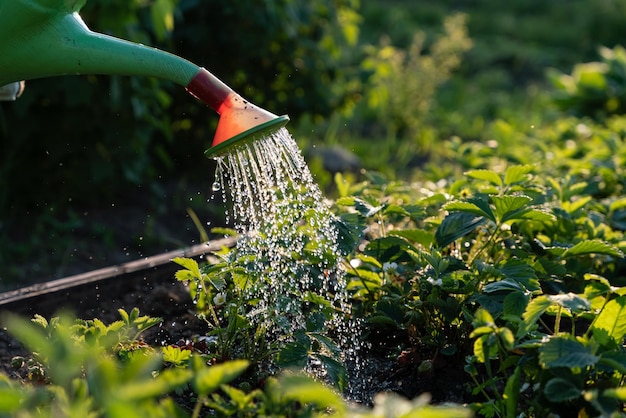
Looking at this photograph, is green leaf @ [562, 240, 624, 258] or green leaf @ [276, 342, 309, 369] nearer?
green leaf @ [276, 342, 309, 369]

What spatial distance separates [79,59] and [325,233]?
2.14 feet

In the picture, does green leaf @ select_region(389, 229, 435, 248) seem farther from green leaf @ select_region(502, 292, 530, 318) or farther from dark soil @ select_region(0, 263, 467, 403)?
green leaf @ select_region(502, 292, 530, 318)

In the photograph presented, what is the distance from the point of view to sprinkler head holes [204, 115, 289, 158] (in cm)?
174

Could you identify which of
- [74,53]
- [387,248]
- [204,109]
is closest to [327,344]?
[387,248]

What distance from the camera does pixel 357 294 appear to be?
2.27 metres

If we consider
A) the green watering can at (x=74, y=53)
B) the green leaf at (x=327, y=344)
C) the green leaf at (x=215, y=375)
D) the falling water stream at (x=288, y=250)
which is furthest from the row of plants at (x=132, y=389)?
the green watering can at (x=74, y=53)

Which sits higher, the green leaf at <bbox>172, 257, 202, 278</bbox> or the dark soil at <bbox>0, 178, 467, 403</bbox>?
the green leaf at <bbox>172, 257, 202, 278</bbox>

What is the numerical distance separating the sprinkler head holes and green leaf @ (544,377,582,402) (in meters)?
Answer: 0.69

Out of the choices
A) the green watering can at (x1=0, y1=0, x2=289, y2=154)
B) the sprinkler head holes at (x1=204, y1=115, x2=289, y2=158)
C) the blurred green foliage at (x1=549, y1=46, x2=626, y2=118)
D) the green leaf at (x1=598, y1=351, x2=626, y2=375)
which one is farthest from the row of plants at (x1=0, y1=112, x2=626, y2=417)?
the blurred green foliage at (x1=549, y1=46, x2=626, y2=118)

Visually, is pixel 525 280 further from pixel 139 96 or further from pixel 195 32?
pixel 195 32

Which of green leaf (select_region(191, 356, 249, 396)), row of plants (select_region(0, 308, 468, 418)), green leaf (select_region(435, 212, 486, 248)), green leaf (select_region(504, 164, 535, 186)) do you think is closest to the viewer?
row of plants (select_region(0, 308, 468, 418))

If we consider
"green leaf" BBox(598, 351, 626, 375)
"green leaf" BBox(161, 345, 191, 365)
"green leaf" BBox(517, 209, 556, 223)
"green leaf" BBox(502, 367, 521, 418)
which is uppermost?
"green leaf" BBox(517, 209, 556, 223)

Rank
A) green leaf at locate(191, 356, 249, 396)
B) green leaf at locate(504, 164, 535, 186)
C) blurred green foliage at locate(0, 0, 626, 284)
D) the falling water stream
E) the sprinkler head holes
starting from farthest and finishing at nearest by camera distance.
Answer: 1. blurred green foliage at locate(0, 0, 626, 284)
2. green leaf at locate(504, 164, 535, 186)
3. the falling water stream
4. the sprinkler head holes
5. green leaf at locate(191, 356, 249, 396)

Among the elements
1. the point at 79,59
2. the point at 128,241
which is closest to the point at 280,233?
the point at 79,59
